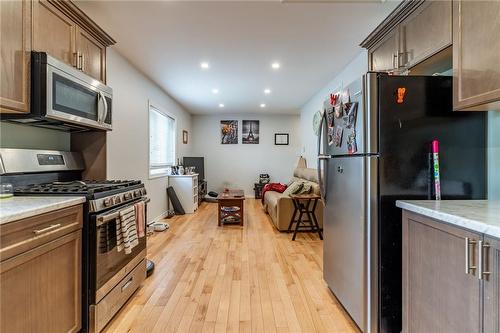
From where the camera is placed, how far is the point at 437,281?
50.1 inches

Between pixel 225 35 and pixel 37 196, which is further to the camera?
pixel 225 35

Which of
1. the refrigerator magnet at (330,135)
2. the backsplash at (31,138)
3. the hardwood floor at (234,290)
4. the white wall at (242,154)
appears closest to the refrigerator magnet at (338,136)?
the refrigerator magnet at (330,135)

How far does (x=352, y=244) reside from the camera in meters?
1.83

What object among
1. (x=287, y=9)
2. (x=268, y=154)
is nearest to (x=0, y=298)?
(x=287, y=9)

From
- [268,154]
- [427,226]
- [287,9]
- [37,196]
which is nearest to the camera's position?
[427,226]

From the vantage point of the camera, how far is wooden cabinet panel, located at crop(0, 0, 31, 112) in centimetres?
145

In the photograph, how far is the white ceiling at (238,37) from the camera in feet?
8.04

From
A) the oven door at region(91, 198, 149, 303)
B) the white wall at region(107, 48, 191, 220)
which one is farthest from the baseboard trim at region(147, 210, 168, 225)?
the oven door at region(91, 198, 149, 303)

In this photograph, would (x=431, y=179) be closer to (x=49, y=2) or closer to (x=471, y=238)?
(x=471, y=238)

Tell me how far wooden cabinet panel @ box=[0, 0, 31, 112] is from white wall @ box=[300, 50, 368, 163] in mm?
3246

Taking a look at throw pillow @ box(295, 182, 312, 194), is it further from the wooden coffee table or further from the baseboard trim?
the baseboard trim

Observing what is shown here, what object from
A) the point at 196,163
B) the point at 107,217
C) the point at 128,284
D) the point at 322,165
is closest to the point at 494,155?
the point at 322,165

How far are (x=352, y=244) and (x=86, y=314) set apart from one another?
171 cm

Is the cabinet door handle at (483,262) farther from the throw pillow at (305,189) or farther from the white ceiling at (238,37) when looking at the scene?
the throw pillow at (305,189)
